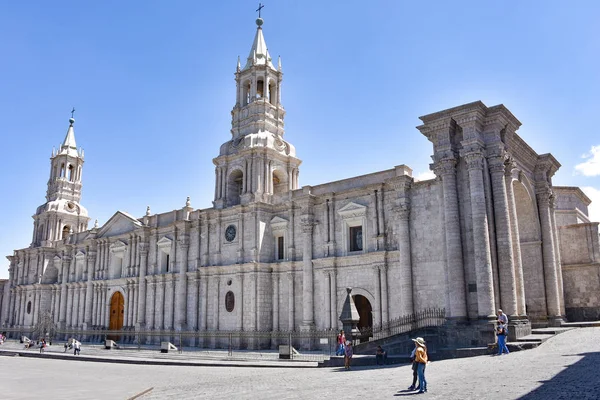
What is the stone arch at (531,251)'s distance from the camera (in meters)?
26.5

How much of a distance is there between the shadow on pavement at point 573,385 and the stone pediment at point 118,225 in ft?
112

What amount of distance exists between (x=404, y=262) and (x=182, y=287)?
1733 centimetres

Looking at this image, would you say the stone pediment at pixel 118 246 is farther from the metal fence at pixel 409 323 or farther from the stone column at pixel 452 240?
the stone column at pixel 452 240

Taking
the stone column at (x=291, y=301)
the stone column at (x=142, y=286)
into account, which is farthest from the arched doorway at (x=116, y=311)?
the stone column at (x=291, y=301)

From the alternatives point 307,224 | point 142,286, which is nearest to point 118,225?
point 142,286

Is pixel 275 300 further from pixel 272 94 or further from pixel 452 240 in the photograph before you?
pixel 272 94

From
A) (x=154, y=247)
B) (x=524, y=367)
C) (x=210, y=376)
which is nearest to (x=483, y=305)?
(x=524, y=367)

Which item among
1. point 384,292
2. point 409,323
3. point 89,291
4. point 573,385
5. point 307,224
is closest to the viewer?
point 573,385

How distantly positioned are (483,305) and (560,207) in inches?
669

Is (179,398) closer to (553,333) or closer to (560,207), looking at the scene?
(553,333)

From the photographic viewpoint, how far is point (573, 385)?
10914mm

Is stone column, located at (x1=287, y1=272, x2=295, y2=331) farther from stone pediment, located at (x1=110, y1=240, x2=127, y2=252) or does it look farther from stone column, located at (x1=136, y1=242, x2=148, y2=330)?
stone pediment, located at (x1=110, y1=240, x2=127, y2=252)

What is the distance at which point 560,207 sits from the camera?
33750 mm

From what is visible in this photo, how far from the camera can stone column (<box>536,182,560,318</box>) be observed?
26047 millimetres
